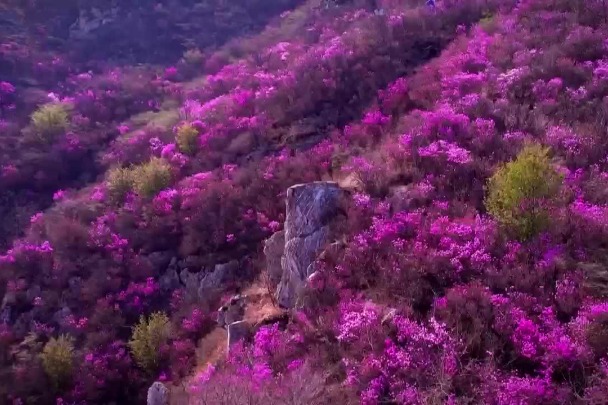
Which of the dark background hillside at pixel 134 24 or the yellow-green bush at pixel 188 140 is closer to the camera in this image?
the yellow-green bush at pixel 188 140

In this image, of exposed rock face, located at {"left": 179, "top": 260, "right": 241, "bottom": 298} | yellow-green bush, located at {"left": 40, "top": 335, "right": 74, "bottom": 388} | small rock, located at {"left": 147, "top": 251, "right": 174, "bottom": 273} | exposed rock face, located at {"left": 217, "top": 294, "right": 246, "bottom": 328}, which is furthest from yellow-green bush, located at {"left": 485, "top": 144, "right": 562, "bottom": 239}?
yellow-green bush, located at {"left": 40, "top": 335, "right": 74, "bottom": 388}

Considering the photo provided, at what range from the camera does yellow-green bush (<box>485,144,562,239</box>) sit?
9273mm

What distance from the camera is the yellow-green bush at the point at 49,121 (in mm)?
21469

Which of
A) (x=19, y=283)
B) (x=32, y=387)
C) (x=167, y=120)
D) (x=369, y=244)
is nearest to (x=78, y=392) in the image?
(x=32, y=387)

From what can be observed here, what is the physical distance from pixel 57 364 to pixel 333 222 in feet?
24.0

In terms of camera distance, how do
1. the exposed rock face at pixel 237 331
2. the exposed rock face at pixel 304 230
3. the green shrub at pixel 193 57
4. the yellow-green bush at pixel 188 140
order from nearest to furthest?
the exposed rock face at pixel 237 331
the exposed rock face at pixel 304 230
the yellow-green bush at pixel 188 140
the green shrub at pixel 193 57

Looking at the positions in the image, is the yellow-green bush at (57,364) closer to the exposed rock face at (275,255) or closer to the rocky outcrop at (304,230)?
the exposed rock face at (275,255)

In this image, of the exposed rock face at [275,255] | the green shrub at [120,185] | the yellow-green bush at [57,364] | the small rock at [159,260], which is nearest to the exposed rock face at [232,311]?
the exposed rock face at [275,255]

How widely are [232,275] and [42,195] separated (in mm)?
10231

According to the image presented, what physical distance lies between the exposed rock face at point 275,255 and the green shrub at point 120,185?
7017 millimetres

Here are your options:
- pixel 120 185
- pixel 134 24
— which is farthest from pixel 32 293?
pixel 134 24

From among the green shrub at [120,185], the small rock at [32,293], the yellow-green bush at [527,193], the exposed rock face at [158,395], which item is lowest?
the small rock at [32,293]

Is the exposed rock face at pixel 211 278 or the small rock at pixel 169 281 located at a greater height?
the exposed rock face at pixel 211 278

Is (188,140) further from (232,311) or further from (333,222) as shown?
(333,222)
